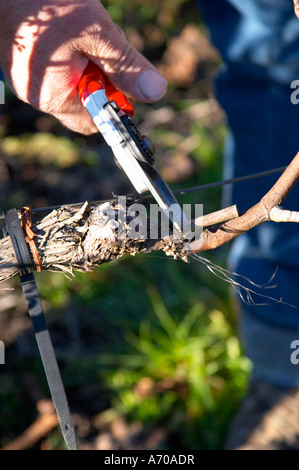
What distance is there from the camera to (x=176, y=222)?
3.28ft

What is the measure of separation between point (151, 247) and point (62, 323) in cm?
135

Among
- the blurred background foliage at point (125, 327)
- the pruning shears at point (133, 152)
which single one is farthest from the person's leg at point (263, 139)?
the pruning shears at point (133, 152)

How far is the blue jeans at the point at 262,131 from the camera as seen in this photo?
1.71 metres

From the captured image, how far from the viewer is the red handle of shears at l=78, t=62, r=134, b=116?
113 centimetres

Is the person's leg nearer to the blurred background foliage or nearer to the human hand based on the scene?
the blurred background foliage

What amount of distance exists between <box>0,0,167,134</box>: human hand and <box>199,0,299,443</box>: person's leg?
26.3 inches

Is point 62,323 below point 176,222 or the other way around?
below

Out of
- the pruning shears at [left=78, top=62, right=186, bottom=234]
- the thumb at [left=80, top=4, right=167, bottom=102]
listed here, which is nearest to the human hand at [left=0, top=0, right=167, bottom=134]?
the thumb at [left=80, top=4, right=167, bottom=102]

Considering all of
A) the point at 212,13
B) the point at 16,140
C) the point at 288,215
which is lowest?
the point at 16,140

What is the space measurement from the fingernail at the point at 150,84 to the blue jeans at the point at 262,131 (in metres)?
0.60

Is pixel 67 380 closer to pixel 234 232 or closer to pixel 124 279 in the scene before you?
pixel 124 279

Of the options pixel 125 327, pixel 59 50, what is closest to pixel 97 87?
pixel 59 50
